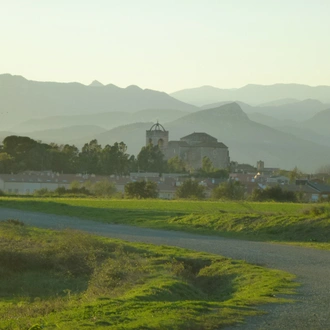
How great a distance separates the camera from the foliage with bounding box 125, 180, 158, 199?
67000mm

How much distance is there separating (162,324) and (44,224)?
2288cm

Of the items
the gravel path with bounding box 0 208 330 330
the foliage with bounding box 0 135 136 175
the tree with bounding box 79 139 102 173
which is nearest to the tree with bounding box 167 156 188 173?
the foliage with bounding box 0 135 136 175

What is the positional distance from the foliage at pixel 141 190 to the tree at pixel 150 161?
64583mm

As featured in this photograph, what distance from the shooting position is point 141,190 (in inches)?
2657

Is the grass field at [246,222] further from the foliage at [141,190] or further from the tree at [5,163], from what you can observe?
the tree at [5,163]

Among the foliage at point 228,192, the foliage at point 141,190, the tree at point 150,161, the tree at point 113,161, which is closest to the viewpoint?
the foliage at point 141,190

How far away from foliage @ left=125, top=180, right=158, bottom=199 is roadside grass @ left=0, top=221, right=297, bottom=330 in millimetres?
40868

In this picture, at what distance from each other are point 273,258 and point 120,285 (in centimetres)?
549

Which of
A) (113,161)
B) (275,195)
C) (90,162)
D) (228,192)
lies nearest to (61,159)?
(90,162)

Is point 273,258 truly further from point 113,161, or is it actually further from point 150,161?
point 150,161

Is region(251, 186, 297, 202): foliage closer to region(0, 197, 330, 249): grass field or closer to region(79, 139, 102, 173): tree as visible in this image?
region(0, 197, 330, 249): grass field

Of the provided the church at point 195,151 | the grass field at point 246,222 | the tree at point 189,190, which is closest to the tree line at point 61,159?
the tree at point 189,190

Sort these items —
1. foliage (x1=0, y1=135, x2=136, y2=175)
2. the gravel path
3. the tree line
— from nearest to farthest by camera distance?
the gravel path, the tree line, foliage (x1=0, y1=135, x2=136, y2=175)

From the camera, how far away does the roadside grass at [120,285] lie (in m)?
11.5
